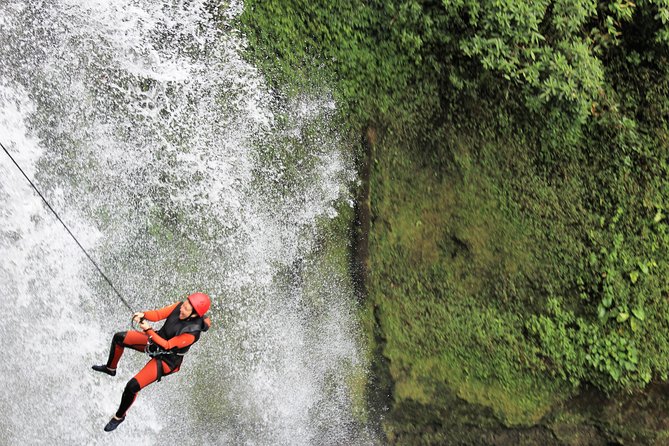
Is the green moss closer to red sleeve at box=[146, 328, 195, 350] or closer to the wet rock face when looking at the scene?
the wet rock face

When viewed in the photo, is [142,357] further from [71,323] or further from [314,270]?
[314,270]

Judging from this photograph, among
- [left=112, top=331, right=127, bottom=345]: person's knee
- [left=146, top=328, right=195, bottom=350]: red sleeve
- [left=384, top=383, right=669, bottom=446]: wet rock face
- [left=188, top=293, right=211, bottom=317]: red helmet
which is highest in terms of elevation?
[left=188, top=293, right=211, bottom=317]: red helmet

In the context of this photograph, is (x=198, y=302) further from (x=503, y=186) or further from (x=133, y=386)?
(x=503, y=186)

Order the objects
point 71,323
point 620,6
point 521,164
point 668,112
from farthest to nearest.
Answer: point 71,323, point 521,164, point 668,112, point 620,6

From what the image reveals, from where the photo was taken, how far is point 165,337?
14.1ft

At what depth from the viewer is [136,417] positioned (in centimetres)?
551

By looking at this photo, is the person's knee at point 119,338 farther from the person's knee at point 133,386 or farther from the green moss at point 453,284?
the green moss at point 453,284

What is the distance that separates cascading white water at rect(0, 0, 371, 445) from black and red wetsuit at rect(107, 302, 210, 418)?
0.91 meters

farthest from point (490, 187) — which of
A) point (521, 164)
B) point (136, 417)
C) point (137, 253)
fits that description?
point (136, 417)

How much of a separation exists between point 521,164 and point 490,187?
1.16 feet

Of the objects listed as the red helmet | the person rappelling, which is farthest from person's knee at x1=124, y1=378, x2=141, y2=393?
the red helmet

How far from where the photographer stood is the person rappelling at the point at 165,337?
13.6 ft

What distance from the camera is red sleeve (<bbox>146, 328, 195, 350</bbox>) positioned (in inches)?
161

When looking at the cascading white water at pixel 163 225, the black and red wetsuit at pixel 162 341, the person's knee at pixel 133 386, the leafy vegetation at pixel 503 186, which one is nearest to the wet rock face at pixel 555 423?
the leafy vegetation at pixel 503 186
